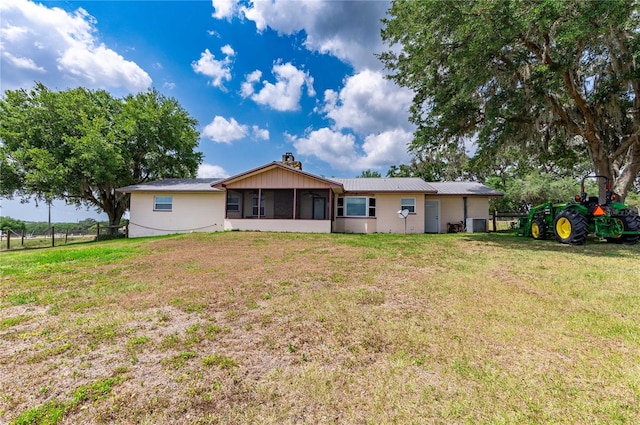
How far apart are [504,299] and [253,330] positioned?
349 cm

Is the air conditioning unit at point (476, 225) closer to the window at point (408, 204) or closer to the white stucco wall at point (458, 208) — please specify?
the white stucco wall at point (458, 208)

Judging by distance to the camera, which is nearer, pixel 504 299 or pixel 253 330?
pixel 253 330

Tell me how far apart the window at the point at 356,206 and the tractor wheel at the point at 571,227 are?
804 centimetres

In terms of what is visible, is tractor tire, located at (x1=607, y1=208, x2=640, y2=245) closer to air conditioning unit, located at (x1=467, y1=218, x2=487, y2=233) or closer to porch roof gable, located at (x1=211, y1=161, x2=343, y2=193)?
air conditioning unit, located at (x1=467, y1=218, x2=487, y2=233)

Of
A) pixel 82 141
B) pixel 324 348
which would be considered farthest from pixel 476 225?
pixel 82 141

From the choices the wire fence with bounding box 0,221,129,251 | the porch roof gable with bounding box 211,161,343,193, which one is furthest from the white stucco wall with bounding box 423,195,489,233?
the wire fence with bounding box 0,221,129,251

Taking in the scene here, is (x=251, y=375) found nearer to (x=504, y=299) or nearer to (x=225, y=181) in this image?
(x=504, y=299)

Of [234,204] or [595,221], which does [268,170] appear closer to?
[234,204]

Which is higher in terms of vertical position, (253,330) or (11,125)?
(11,125)

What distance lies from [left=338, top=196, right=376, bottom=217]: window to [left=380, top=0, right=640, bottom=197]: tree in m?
4.32

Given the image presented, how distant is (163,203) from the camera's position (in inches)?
643

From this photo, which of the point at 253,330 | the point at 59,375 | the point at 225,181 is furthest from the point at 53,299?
the point at 225,181

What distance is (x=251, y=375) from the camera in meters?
2.34

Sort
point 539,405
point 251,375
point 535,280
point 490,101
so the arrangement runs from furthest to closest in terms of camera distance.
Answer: point 490,101 < point 535,280 < point 251,375 < point 539,405
